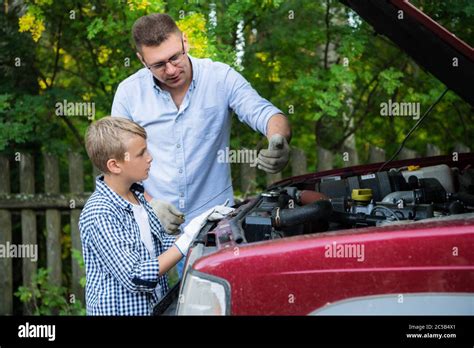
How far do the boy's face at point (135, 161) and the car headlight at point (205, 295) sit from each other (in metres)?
0.87

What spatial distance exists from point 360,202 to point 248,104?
3.35 feet

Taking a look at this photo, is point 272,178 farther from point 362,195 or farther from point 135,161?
point 135,161

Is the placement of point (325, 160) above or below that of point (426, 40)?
below

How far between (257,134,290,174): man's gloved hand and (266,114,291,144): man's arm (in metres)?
0.19

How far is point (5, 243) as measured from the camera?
6961 mm

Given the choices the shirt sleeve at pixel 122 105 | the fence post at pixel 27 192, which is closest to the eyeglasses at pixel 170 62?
the shirt sleeve at pixel 122 105

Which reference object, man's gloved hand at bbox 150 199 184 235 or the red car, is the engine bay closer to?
the red car

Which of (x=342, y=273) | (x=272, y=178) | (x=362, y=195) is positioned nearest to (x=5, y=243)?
(x=272, y=178)

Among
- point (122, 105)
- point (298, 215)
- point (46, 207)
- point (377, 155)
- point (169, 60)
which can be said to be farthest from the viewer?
point (46, 207)

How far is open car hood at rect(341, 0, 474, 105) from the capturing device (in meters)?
3.24

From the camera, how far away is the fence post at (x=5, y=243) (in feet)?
22.5

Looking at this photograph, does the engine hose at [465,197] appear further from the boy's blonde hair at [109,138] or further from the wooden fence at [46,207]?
the wooden fence at [46,207]
